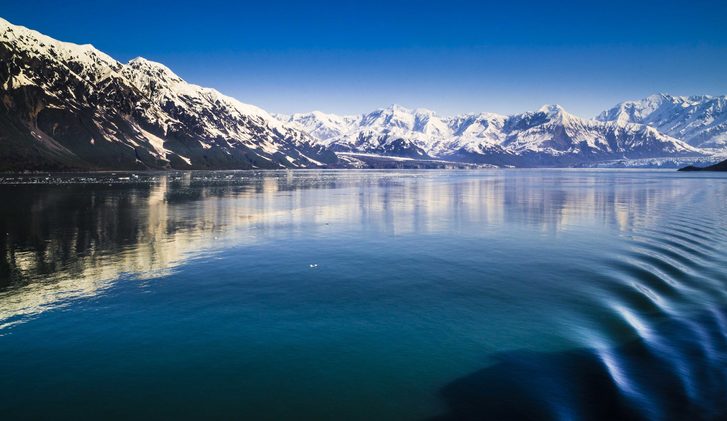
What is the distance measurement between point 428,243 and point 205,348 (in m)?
28.6

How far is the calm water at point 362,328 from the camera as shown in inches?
594

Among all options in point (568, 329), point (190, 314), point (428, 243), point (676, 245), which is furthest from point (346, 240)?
point (676, 245)

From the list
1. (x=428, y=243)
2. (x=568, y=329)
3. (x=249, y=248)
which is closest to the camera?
(x=568, y=329)

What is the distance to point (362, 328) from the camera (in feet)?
70.6

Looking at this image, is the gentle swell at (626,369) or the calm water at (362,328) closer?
the gentle swell at (626,369)

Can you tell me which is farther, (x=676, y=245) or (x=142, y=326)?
(x=676, y=245)

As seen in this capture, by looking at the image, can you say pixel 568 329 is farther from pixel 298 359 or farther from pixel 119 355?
pixel 119 355

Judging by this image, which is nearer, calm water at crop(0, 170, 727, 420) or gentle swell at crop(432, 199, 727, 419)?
gentle swell at crop(432, 199, 727, 419)

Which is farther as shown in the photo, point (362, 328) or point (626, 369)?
point (362, 328)

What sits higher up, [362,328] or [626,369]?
[362,328]

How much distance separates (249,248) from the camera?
1628 inches

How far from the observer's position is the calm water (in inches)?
594

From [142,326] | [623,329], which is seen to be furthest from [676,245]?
[142,326]

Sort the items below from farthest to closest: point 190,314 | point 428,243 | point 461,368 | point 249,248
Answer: point 428,243
point 249,248
point 190,314
point 461,368
